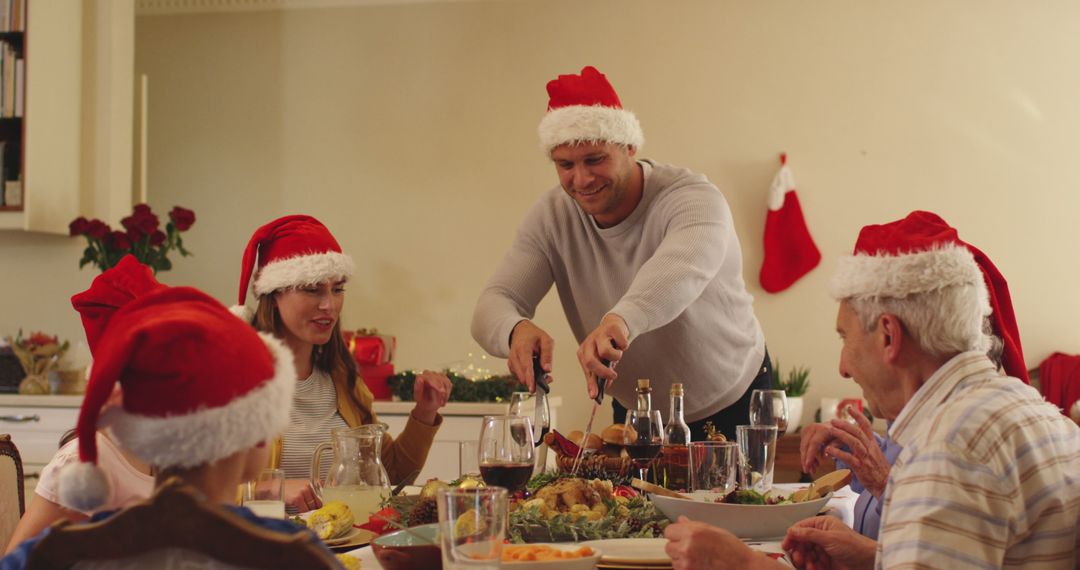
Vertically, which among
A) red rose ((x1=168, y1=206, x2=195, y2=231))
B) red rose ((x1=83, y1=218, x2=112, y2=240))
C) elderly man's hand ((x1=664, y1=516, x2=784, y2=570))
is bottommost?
elderly man's hand ((x1=664, y1=516, x2=784, y2=570))

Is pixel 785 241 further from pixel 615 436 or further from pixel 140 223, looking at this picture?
pixel 615 436

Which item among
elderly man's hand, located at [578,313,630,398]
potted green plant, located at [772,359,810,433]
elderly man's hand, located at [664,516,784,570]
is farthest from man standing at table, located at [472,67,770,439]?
potted green plant, located at [772,359,810,433]

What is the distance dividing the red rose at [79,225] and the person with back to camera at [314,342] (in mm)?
2116

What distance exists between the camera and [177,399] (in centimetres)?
Result: 95

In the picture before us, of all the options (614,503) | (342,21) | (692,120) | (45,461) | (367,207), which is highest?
(342,21)

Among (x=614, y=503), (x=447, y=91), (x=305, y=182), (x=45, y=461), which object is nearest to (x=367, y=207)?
(x=305, y=182)

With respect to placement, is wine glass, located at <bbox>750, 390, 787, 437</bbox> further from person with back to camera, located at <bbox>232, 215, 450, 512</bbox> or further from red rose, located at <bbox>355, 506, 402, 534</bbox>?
red rose, located at <bbox>355, 506, 402, 534</bbox>

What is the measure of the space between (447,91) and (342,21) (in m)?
0.69

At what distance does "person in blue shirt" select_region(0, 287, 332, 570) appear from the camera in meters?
0.92

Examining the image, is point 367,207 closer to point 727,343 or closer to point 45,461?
point 45,461

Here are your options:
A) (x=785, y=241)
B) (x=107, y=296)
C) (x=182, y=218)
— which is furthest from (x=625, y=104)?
(x=107, y=296)

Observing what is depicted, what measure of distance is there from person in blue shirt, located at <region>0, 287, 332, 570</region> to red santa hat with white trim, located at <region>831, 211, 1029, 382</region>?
75cm

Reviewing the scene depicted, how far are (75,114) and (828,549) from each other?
4127 millimetres

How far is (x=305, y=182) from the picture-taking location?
5.38m
